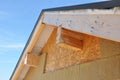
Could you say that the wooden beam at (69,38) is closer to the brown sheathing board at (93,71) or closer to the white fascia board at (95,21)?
the white fascia board at (95,21)

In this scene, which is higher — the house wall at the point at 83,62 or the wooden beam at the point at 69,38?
the wooden beam at the point at 69,38

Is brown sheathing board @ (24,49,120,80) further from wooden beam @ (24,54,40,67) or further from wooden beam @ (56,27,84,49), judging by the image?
wooden beam @ (24,54,40,67)

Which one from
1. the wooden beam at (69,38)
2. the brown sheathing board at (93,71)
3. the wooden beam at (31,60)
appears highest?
the wooden beam at (69,38)

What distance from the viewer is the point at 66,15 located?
3770 mm

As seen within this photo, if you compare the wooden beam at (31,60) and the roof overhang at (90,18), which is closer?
the roof overhang at (90,18)

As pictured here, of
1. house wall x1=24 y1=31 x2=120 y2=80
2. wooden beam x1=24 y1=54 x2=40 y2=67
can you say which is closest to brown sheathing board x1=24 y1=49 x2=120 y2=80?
house wall x1=24 y1=31 x2=120 y2=80

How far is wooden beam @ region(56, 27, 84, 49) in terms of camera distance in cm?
422

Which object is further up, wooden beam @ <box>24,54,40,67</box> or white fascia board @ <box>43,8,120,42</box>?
white fascia board @ <box>43,8,120,42</box>

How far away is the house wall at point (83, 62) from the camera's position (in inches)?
148

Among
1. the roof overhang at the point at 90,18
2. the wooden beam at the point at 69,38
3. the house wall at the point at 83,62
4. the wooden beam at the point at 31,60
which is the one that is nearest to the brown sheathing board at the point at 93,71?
the house wall at the point at 83,62

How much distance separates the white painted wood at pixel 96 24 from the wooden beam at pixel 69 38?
1.07ft

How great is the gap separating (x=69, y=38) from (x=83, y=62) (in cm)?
56

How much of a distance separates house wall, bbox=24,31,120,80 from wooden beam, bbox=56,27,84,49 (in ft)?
0.35

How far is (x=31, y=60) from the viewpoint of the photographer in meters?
6.30
